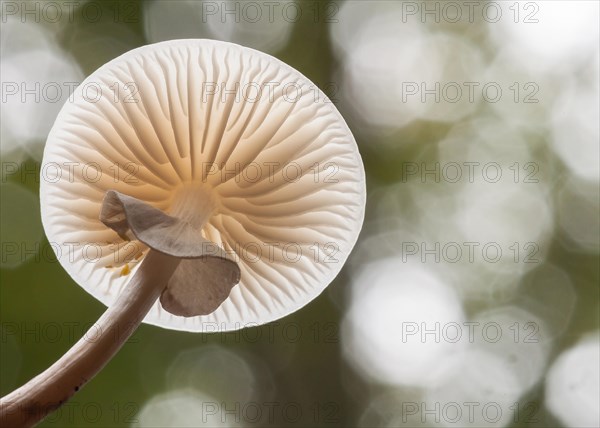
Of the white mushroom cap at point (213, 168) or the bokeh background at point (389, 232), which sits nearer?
the white mushroom cap at point (213, 168)

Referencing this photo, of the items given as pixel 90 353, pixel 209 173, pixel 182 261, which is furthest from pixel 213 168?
pixel 90 353

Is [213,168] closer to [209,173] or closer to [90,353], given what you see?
[209,173]

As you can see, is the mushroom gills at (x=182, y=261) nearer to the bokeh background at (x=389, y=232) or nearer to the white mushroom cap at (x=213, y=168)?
the white mushroom cap at (x=213, y=168)

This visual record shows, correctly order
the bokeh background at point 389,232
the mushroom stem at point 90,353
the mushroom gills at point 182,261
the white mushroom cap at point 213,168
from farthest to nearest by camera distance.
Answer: the bokeh background at point 389,232 < the white mushroom cap at point 213,168 < the mushroom gills at point 182,261 < the mushroom stem at point 90,353

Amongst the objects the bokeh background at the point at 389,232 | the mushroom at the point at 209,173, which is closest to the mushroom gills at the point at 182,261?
the mushroom at the point at 209,173

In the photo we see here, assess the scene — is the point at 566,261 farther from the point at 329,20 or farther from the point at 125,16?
the point at 125,16

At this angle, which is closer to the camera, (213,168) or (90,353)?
(90,353)

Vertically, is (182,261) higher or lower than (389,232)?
higher

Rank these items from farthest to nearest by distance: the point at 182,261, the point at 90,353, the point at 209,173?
the point at 209,173, the point at 182,261, the point at 90,353
